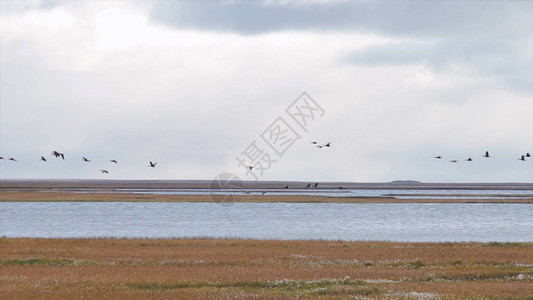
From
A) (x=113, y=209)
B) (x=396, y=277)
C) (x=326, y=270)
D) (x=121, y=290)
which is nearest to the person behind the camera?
(x=121, y=290)

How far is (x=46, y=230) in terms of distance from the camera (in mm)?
70062

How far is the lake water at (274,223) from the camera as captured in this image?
215 feet

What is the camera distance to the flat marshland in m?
27.3

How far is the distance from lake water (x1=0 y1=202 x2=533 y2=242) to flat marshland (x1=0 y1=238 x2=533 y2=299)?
1324 cm

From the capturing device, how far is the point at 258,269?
34.9 m

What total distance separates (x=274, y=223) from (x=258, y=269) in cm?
4677

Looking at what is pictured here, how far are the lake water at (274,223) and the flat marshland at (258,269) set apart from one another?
13.2 metres

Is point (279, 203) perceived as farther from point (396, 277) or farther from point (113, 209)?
point (396, 277)

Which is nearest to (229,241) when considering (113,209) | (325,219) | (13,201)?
(325,219)

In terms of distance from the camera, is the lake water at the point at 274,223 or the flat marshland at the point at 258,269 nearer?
the flat marshland at the point at 258,269

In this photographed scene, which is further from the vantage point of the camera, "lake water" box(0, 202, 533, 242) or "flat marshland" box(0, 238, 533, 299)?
"lake water" box(0, 202, 533, 242)

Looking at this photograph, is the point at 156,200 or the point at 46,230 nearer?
the point at 46,230

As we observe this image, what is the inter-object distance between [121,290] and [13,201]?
108m

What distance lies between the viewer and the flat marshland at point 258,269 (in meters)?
27.3
